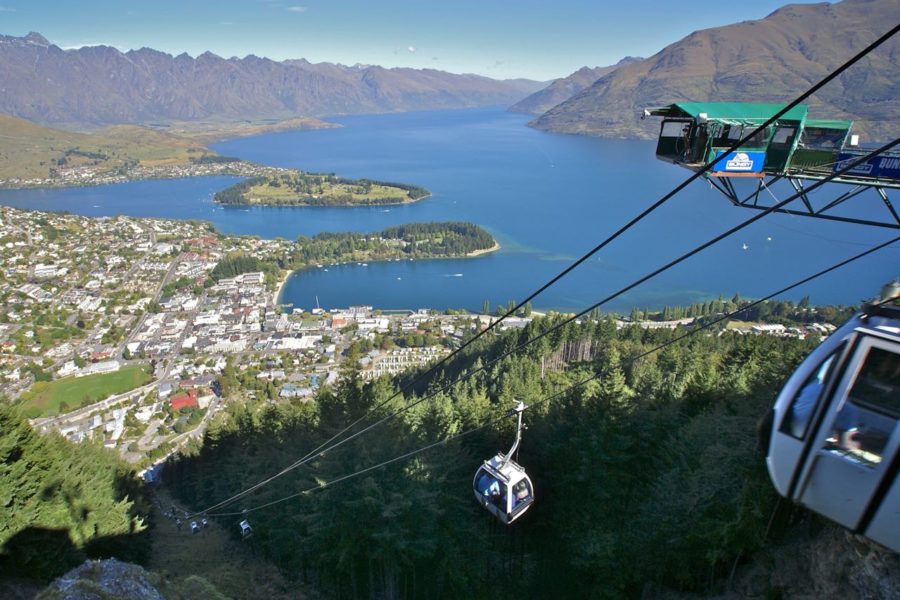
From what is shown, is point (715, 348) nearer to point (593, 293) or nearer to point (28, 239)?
point (593, 293)

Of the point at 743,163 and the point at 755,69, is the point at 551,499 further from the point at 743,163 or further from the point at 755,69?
the point at 755,69

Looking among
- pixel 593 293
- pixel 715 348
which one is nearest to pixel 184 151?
pixel 593 293

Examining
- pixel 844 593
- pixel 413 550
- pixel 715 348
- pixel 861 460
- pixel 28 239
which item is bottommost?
pixel 28 239

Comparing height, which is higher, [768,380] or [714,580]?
[768,380]

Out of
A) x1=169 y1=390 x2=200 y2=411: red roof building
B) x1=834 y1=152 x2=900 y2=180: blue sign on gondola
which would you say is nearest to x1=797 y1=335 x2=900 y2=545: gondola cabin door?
x1=834 y1=152 x2=900 y2=180: blue sign on gondola

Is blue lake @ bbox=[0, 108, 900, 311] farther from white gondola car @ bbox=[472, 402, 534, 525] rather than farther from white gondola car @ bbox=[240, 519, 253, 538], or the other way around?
white gondola car @ bbox=[472, 402, 534, 525]

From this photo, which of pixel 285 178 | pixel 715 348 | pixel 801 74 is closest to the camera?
pixel 715 348

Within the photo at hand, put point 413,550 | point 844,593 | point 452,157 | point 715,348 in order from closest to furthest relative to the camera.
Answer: point 844,593 → point 413,550 → point 715,348 → point 452,157

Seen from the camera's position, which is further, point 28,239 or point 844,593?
point 28,239
